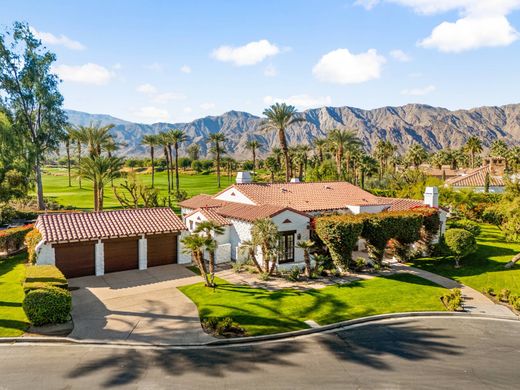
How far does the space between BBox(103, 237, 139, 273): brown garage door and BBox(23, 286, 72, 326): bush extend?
817 cm

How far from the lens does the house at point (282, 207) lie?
25.8 m

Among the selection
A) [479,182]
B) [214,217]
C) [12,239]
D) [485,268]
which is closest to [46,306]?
[214,217]

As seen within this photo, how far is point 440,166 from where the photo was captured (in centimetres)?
11575

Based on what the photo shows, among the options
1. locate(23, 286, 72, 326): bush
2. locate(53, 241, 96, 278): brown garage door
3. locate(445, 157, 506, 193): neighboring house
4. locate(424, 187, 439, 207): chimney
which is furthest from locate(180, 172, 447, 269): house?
locate(445, 157, 506, 193): neighboring house

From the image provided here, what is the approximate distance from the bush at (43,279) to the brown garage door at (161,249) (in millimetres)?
7037

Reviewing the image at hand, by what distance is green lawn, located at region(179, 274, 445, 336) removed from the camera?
56.5 ft

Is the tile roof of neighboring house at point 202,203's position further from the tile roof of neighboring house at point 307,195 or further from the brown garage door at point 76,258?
the brown garage door at point 76,258

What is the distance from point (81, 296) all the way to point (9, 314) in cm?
351

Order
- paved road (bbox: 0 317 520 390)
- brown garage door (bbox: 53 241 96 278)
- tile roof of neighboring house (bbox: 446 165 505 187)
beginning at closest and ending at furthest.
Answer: paved road (bbox: 0 317 520 390)
brown garage door (bbox: 53 241 96 278)
tile roof of neighboring house (bbox: 446 165 505 187)

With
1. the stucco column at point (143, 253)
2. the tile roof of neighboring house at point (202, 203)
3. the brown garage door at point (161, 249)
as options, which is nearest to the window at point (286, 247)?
the brown garage door at point (161, 249)

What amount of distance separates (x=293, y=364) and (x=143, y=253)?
1527 cm

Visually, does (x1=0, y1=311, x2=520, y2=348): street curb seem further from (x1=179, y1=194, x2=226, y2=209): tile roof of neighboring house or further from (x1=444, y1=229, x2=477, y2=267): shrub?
(x1=179, y1=194, x2=226, y2=209): tile roof of neighboring house

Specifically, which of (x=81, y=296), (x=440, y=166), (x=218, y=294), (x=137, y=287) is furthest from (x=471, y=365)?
(x=440, y=166)

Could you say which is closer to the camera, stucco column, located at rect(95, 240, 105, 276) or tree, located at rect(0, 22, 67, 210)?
stucco column, located at rect(95, 240, 105, 276)
